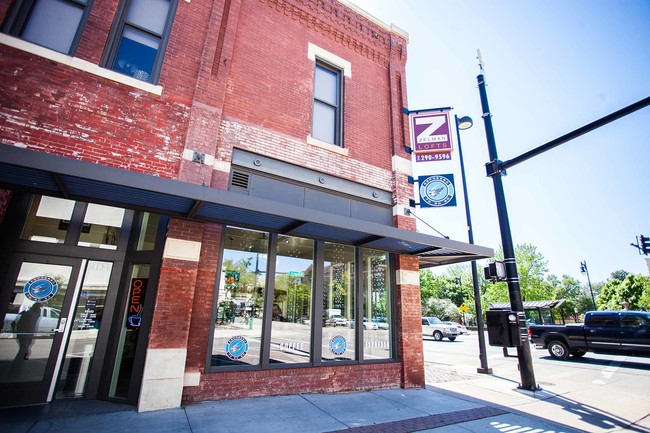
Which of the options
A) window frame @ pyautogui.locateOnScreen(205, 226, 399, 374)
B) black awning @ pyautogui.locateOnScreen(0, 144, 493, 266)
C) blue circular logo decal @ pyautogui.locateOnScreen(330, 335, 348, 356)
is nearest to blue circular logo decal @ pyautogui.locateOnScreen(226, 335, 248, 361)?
window frame @ pyautogui.locateOnScreen(205, 226, 399, 374)

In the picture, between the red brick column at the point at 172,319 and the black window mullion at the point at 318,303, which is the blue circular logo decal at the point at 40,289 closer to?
the red brick column at the point at 172,319

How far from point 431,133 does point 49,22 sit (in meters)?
9.00

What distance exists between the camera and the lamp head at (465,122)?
37.8ft

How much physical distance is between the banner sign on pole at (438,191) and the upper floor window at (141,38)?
6926mm

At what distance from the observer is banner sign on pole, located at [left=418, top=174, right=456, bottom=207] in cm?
845

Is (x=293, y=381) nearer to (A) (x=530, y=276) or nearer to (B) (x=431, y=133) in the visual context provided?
(B) (x=431, y=133)

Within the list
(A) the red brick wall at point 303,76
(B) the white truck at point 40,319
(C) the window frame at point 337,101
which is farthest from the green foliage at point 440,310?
(B) the white truck at point 40,319

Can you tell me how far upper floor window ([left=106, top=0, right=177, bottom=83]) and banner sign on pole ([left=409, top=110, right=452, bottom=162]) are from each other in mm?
6696

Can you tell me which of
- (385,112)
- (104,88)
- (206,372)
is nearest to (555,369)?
(385,112)

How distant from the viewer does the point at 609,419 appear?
19.1 ft

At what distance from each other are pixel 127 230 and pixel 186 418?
3649 mm

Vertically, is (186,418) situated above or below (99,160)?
below

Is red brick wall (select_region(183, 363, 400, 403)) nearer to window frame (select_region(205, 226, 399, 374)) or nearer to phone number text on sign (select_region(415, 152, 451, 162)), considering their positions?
window frame (select_region(205, 226, 399, 374))

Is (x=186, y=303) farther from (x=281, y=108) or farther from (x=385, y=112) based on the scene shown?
(x=385, y=112)
